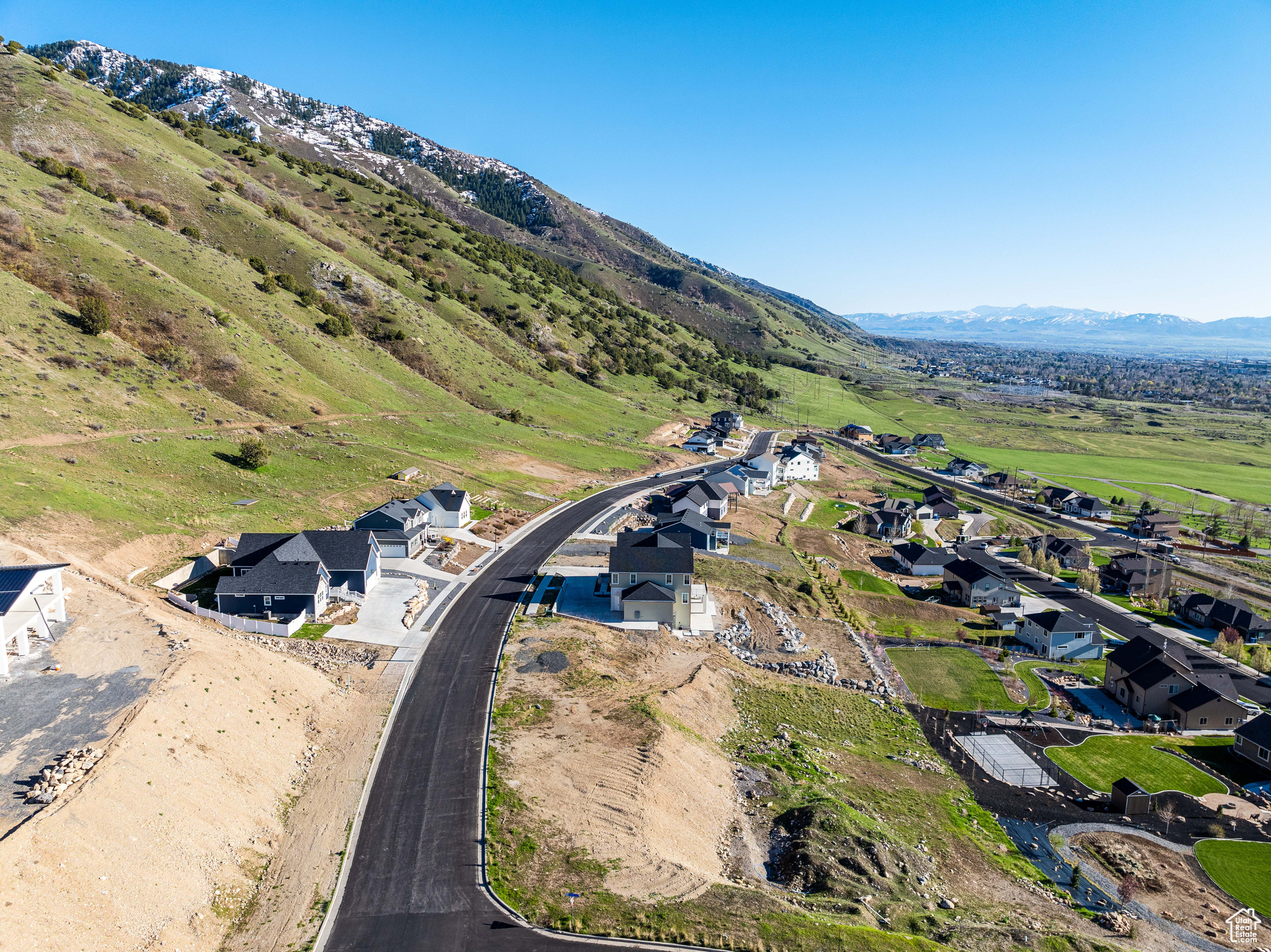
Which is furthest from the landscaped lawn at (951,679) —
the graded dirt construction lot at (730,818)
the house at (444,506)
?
the house at (444,506)

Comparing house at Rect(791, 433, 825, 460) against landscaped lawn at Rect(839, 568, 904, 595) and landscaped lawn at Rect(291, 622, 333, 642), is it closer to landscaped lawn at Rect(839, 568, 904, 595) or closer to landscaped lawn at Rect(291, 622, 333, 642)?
landscaped lawn at Rect(839, 568, 904, 595)

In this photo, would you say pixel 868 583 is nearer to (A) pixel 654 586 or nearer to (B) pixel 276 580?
(A) pixel 654 586

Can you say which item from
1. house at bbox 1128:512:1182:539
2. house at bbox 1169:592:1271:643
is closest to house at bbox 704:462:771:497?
house at bbox 1169:592:1271:643

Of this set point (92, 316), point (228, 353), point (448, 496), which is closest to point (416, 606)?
point (448, 496)

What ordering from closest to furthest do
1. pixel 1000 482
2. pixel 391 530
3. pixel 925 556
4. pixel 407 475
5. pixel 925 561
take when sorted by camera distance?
pixel 391 530 → pixel 407 475 → pixel 925 561 → pixel 925 556 → pixel 1000 482

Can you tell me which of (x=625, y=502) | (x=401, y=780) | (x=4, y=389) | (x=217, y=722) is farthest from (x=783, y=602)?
(x=4, y=389)

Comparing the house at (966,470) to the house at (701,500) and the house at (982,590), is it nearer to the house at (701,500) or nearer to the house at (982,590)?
the house at (982,590)
